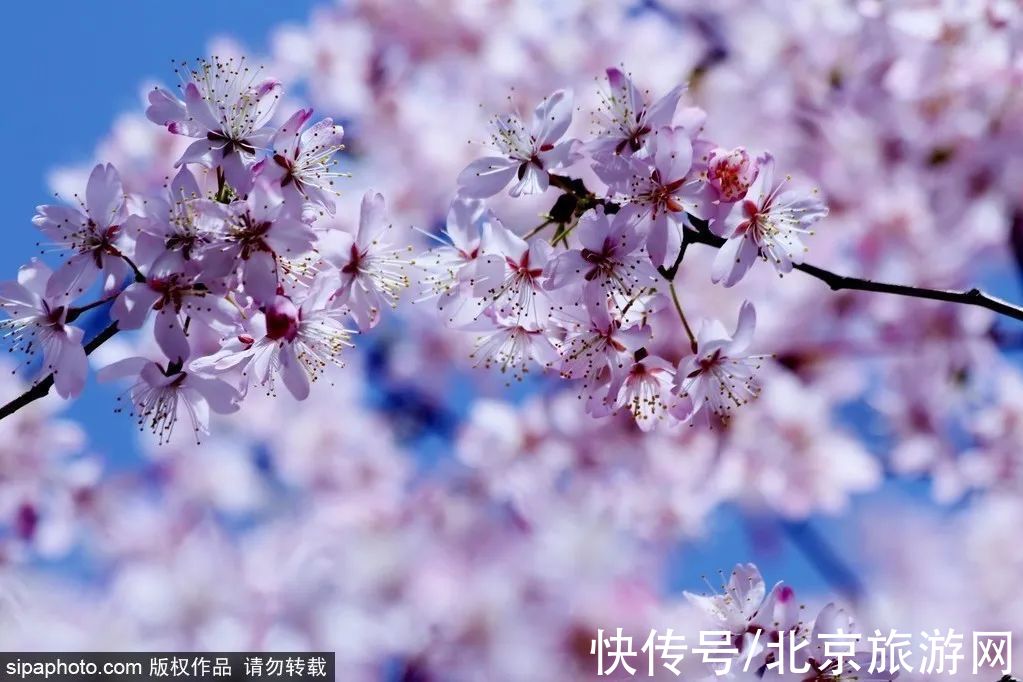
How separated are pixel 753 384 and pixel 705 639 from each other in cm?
47

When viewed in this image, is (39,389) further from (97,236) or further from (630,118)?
(630,118)

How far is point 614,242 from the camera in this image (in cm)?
152

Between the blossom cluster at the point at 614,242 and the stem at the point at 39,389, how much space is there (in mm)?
504

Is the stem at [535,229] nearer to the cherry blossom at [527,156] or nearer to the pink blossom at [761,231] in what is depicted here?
the cherry blossom at [527,156]

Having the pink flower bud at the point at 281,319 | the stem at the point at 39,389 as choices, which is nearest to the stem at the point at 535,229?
the pink flower bud at the point at 281,319

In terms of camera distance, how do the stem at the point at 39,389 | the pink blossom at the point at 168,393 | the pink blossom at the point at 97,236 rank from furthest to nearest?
the pink blossom at the point at 168,393, the pink blossom at the point at 97,236, the stem at the point at 39,389

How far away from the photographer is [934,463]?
549 cm

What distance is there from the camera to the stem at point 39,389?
133 cm

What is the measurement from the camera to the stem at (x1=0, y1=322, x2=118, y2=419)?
4.37ft

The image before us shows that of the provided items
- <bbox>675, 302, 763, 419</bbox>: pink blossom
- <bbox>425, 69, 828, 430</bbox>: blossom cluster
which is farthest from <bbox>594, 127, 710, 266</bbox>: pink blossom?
<bbox>675, 302, 763, 419</bbox>: pink blossom

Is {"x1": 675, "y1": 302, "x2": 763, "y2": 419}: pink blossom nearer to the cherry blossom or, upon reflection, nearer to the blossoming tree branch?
the blossoming tree branch

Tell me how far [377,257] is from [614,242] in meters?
0.39

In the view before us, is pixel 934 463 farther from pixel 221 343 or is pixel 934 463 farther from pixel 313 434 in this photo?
pixel 221 343

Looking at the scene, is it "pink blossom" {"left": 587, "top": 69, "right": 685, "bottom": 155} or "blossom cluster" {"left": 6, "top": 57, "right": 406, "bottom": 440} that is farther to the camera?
"pink blossom" {"left": 587, "top": 69, "right": 685, "bottom": 155}
